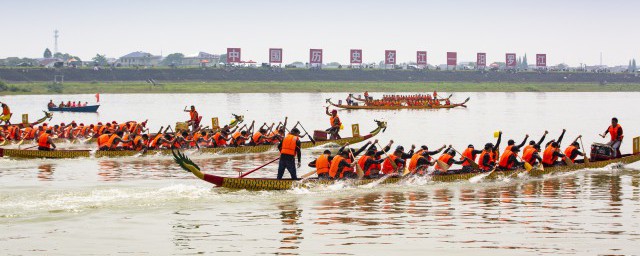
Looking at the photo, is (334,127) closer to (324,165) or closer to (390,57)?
(324,165)

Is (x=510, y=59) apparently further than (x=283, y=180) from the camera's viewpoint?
Yes

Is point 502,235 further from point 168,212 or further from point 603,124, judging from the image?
point 603,124

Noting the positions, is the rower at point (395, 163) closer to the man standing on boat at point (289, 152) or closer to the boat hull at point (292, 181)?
the boat hull at point (292, 181)

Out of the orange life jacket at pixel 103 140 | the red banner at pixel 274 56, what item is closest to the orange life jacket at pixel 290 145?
the orange life jacket at pixel 103 140

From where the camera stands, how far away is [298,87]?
5551 inches

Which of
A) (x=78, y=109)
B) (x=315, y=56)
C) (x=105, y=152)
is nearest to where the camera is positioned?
(x=105, y=152)

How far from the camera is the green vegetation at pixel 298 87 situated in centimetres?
12300

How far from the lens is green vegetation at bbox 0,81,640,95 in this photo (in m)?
123

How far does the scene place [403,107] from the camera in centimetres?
8612

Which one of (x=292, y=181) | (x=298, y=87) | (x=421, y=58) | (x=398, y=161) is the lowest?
(x=292, y=181)

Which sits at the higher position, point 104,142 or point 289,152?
point 289,152

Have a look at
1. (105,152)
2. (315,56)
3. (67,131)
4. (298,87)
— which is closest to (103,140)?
(105,152)

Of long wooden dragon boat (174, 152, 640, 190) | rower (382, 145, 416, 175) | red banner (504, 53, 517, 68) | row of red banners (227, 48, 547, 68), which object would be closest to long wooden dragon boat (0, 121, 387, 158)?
long wooden dragon boat (174, 152, 640, 190)

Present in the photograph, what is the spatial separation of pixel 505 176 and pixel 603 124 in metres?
39.8
